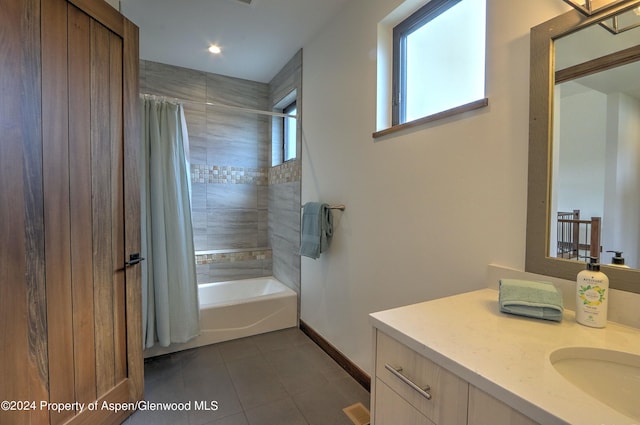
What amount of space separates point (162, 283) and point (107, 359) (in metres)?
0.71

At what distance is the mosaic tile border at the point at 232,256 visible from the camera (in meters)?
3.18

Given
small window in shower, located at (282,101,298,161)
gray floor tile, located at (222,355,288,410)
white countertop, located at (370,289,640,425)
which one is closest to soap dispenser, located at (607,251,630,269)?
white countertop, located at (370,289,640,425)

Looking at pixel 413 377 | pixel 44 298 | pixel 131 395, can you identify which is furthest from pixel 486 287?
pixel 131 395

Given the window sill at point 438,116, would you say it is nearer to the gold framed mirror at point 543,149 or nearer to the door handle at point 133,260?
the gold framed mirror at point 543,149

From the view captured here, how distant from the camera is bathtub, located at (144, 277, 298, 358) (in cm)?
248

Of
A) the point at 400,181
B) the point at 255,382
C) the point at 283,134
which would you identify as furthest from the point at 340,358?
the point at 283,134

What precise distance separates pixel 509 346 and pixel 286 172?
2.65m

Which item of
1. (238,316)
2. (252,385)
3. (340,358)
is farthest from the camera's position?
(238,316)

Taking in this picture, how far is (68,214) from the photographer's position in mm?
1318

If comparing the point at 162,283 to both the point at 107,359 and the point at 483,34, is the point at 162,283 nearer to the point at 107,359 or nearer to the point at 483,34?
the point at 107,359

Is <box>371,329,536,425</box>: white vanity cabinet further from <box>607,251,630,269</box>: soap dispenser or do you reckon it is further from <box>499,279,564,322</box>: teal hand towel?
<box>607,251,630,269</box>: soap dispenser

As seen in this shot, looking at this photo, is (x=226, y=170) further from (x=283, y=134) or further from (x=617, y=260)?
(x=617, y=260)

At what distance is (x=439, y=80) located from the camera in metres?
1.56

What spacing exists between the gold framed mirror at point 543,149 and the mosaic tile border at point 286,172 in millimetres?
1998
